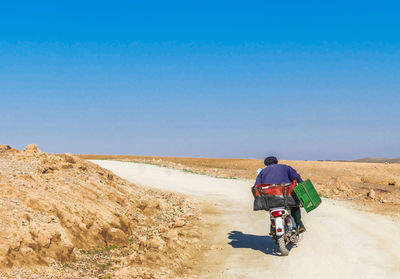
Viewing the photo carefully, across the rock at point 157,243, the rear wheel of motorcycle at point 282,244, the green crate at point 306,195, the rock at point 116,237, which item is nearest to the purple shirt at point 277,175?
the green crate at point 306,195

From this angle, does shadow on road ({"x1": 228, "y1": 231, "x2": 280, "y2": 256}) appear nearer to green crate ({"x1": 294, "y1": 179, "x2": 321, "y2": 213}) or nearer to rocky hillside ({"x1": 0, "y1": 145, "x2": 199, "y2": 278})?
rocky hillside ({"x1": 0, "y1": 145, "x2": 199, "y2": 278})

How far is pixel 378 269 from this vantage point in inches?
349

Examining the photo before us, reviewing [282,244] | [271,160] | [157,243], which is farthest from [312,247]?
[157,243]

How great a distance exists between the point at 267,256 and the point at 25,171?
7.71 meters

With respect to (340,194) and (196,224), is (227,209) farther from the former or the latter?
(340,194)

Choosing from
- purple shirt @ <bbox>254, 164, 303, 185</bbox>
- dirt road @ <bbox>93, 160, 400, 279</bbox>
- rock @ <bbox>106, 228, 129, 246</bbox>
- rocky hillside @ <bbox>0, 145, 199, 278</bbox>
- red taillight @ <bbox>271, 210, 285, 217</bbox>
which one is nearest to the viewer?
rocky hillside @ <bbox>0, 145, 199, 278</bbox>

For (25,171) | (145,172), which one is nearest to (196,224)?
(25,171)

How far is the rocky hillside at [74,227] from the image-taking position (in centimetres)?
847

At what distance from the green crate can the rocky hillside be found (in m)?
3.00

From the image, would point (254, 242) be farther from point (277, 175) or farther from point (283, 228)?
point (277, 175)

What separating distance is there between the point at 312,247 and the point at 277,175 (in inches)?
81.7

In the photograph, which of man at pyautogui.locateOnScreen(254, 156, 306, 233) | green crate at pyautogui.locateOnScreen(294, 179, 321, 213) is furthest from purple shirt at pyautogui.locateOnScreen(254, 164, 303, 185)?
green crate at pyautogui.locateOnScreen(294, 179, 321, 213)

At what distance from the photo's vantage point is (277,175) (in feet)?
34.0

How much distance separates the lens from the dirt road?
884 cm
